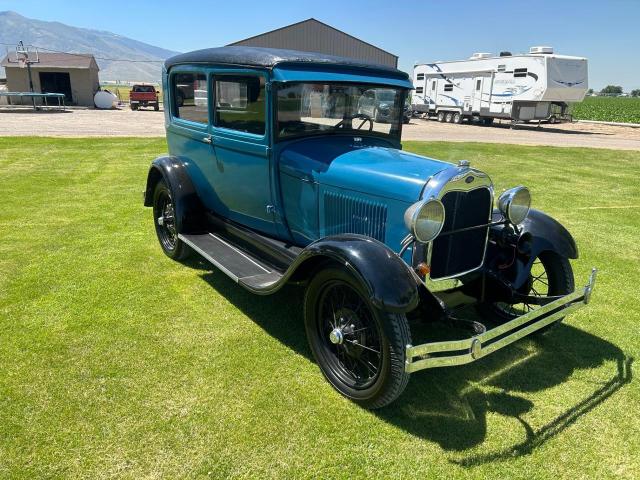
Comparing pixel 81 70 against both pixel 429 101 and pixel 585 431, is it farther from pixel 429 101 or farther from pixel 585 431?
pixel 585 431

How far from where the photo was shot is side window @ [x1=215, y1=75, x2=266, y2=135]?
384 centimetres

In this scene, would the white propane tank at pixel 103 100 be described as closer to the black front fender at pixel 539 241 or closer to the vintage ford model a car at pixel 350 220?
the vintage ford model a car at pixel 350 220

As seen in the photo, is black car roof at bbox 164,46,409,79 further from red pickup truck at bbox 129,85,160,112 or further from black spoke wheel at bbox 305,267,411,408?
red pickup truck at bbox 129,85,160,112

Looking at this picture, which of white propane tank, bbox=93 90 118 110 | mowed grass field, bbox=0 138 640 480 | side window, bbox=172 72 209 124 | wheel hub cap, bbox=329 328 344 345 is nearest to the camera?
mowed grass field, bbox=0 138 640 480

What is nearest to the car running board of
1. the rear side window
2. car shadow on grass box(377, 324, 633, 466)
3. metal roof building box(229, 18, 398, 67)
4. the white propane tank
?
car shadow on grass box(377, 324, 633, 466)

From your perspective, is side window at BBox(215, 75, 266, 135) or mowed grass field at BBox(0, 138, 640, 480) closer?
mowed grass field at BBox(0, 138, 640, 480)

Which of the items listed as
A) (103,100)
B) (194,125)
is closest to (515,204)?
(194,125)

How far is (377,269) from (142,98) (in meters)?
32.7

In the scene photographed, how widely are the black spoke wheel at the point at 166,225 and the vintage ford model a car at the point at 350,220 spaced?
162 mm

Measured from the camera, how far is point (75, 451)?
2.56m

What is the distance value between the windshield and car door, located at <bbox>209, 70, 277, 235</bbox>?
19cm

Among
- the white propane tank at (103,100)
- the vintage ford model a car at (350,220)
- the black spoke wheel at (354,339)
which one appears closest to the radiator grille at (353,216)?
the vintage ford model a car at (350,220)

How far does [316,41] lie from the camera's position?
3062 cm

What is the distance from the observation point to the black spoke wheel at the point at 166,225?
5.13 metres
